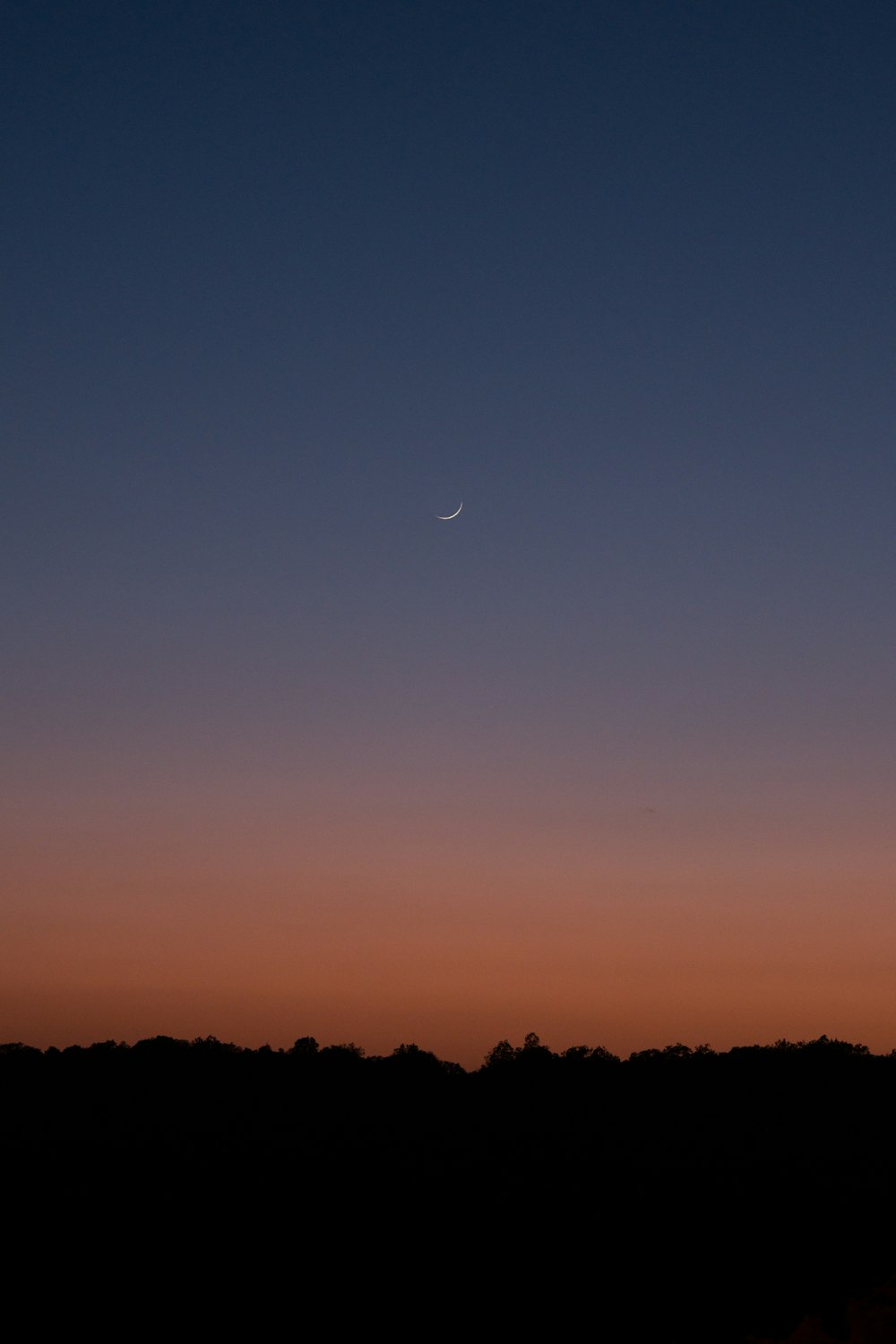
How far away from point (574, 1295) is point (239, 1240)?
1261 centimetres

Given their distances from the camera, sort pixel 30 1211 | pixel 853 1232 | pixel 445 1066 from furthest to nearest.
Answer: pixel 445 1066 → pixel 30 1211 → pixel 853 1232

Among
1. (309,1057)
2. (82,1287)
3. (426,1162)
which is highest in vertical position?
(309,1057)

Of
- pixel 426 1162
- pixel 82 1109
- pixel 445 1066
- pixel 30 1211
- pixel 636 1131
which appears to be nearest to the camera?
pixel 30 1211

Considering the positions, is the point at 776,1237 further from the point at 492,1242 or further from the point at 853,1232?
the point at 492,1242

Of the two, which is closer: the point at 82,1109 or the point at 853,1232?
the point at 853,1232

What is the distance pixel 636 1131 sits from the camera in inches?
2502

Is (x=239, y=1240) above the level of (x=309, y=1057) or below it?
below

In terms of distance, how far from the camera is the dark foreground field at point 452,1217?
41.8m

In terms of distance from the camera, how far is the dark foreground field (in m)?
41.8

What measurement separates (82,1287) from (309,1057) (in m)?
45.8

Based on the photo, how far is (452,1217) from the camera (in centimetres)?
4859

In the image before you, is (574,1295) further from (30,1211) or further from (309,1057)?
(309,1057)

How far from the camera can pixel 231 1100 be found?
7306 centimetres

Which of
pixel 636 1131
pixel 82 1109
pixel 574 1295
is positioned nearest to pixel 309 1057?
pixel 82 1109
